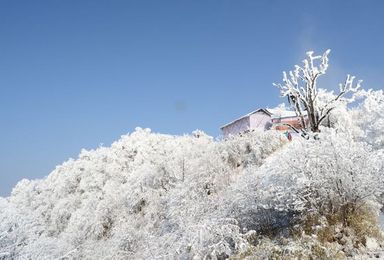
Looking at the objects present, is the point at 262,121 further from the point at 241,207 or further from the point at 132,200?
the point at 241,207

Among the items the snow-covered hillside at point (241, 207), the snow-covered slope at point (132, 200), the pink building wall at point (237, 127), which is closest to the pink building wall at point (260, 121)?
the pink building wall at point (237, 127)

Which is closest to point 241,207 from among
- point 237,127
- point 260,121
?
point 260,121

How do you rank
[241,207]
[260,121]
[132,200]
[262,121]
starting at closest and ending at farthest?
1. [241,207]
2. [132,200]
3. [260,121]
4. [262,121]

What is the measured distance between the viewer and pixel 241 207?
1580cm

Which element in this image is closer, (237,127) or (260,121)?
(260,121)

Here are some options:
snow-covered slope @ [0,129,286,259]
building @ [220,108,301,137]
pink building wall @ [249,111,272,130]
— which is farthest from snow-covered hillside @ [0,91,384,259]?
pink building wall @ [249,111,272,130]

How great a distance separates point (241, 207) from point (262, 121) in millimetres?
26615

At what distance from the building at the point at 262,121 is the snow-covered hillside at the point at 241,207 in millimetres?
7948

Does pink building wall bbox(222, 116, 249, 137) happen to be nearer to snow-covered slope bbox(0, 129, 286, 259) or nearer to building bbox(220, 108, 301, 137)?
building bbox(220, 108, 301, 137)

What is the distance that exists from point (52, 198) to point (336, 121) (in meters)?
30.2

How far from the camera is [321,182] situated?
13805mm

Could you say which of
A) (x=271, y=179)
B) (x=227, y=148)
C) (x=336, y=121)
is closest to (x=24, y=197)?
(x=227, y=148)

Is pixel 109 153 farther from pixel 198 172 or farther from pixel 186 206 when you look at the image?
pixel 186 206

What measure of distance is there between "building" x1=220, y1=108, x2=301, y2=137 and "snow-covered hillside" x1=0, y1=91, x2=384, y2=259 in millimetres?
7948
